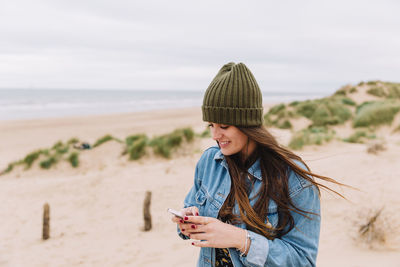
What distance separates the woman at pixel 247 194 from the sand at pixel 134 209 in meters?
0.58

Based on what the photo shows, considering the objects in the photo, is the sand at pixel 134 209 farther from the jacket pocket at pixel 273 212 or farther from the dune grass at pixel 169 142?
the jacket pocket at pixel 273 212

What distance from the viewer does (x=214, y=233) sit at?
1449 millimetres

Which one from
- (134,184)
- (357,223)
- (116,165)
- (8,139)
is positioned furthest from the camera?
(8,139)

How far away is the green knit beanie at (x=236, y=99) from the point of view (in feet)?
5.38

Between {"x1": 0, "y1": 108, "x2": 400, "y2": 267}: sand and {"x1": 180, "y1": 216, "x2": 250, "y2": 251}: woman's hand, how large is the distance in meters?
0.91

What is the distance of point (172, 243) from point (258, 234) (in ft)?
14.7

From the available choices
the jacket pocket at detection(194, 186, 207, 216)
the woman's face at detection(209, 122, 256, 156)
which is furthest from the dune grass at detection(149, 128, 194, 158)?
the woman's face at detection(209, 122, 256, 156)

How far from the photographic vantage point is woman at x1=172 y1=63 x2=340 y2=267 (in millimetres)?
1486

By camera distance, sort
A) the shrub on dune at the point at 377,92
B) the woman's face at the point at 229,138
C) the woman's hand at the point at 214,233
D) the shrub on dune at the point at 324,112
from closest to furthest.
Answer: the woman's hand at the point at 214,233 → the woman's face at the point at 229,138 → the shrub on dune at the point at 324,112 → the shrub on dune at the point at 377,92

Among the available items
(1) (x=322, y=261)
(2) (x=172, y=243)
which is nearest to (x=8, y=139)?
(2) (x=172, y=243)

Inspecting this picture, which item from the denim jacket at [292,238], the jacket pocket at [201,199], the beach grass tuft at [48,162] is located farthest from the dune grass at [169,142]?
the denim jacket at [292,238]

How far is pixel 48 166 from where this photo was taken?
12.3 meters

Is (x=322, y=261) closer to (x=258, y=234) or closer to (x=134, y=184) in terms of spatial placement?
(x=258, y=234)

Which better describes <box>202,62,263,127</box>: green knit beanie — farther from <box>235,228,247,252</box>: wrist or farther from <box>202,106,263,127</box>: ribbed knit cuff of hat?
<box>235,228,247,252</box>: wrist
